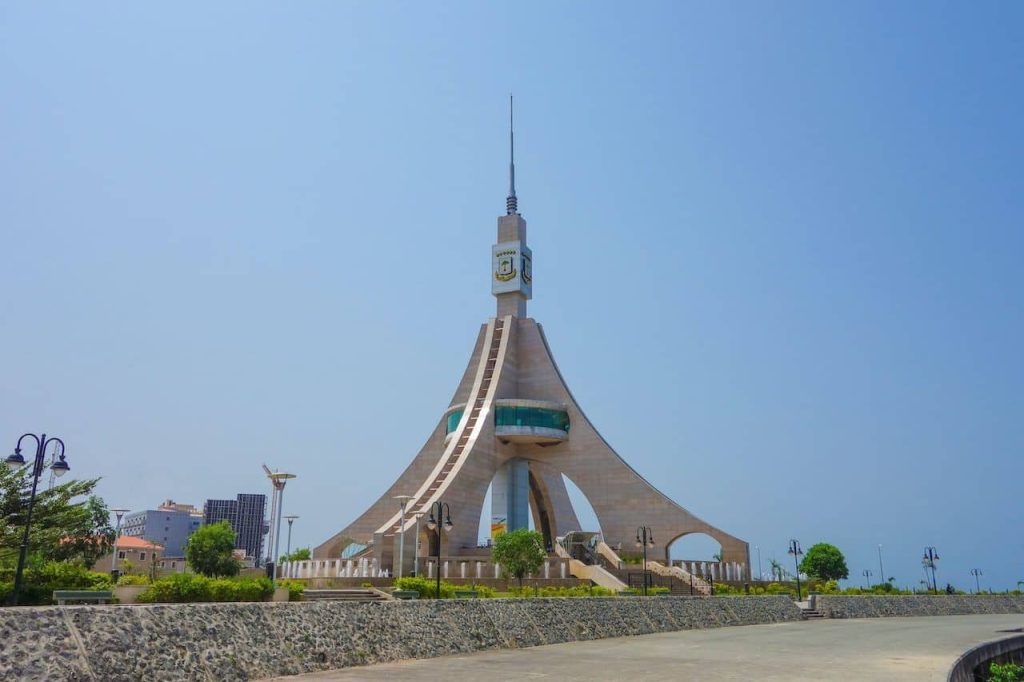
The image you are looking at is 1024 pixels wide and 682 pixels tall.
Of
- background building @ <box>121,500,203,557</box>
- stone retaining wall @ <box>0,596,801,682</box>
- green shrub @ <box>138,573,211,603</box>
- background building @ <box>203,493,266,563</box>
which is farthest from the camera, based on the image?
background building @ <box>203,493,266,563</box>

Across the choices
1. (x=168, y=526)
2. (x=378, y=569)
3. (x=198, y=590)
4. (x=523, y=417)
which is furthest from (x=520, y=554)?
(x=168, y=526)

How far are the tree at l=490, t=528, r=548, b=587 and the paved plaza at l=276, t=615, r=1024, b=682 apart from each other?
32.8 feet

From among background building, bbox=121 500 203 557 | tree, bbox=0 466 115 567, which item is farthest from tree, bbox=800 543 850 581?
background building, bbox=121 500 203 557

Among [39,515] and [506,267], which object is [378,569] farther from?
[506,267]

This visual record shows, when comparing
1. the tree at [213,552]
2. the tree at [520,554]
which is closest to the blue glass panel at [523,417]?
the tree at [213,552]

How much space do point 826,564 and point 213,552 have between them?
40438 mm

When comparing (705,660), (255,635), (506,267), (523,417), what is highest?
(506,267)

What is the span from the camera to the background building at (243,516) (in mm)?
112625

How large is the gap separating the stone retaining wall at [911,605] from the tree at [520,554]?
406 inches

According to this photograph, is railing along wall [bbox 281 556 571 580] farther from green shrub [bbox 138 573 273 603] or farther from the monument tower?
green shrub [bbox 138 573 273 603]

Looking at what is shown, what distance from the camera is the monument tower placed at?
39031 millimetres

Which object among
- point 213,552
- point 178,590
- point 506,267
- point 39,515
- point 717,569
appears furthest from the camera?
point 506,267

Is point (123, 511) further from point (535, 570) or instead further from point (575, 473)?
point (575, 473)

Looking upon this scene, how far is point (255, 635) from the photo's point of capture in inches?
362
